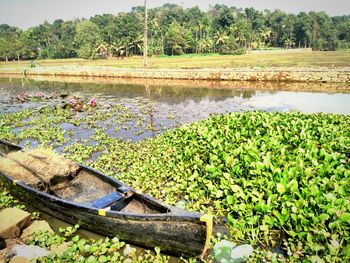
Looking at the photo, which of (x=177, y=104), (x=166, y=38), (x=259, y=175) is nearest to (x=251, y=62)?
(x=177, y=104)

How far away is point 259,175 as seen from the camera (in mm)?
6211

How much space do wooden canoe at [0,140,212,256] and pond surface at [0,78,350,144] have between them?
5.30 meters

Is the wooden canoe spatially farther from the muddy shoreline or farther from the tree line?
the tree line

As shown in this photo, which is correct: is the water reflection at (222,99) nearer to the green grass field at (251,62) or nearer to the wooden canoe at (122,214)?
the wooden canoe at (122,214)

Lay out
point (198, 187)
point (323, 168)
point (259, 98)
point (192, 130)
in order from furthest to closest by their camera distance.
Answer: point (259, 98) → point (192, 130) → point (198, 187) → point (323, 168)

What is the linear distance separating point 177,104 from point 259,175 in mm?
14170

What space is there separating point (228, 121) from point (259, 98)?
471 inches

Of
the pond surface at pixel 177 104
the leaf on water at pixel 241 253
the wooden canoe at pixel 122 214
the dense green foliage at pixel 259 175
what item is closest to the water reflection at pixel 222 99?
the pond surface at pixel 177 104

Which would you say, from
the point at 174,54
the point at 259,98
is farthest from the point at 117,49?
the point at 259,98

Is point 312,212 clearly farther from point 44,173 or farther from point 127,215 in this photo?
point 44,173

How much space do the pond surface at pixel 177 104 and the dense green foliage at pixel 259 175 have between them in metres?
3.04

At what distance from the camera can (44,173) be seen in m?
7.24

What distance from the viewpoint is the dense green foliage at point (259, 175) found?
482 centimetres

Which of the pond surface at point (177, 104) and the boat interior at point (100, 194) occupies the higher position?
the pond surface at point (177, 104)
